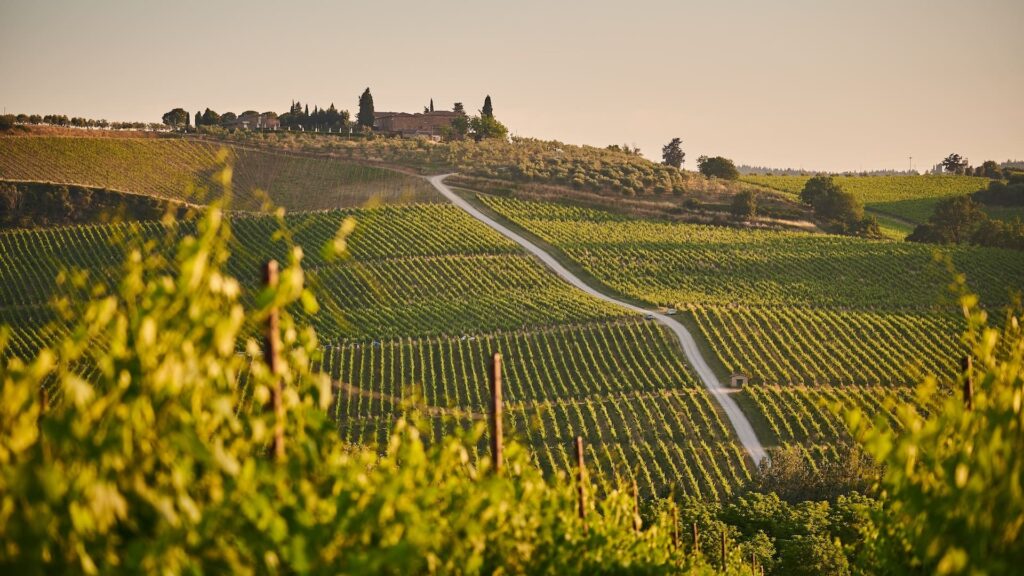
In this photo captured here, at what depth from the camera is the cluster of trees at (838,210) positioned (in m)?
81.2

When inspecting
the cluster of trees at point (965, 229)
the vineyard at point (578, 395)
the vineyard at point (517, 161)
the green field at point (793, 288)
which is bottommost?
the vineyard at point (578, 395)

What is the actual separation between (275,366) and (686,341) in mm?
44791

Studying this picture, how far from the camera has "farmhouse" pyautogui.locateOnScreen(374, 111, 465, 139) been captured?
118 m

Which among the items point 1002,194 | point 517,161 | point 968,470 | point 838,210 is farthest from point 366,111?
point 968,470

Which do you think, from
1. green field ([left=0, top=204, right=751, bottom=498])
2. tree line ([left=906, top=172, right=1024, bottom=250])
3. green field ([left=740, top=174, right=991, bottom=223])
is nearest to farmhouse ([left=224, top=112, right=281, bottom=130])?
green field ([left=0, top=204, right=751, bottom=498])

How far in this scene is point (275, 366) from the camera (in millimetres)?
6172

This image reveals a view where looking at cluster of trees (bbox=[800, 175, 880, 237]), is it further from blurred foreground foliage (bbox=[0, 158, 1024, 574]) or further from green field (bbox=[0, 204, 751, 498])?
blurred foreground foliage (bbox=[0, 158, 1024, 574])

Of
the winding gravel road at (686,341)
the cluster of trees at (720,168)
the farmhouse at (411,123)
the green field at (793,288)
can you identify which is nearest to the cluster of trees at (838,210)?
the green field at (793,288)

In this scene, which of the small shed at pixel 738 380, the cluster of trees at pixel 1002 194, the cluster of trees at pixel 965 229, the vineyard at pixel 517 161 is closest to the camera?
the small shed at pixel 738 380

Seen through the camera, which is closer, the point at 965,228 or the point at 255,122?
the point at 965,228

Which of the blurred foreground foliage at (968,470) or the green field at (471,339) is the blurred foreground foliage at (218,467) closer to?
the blurred foreground foliage at (968,470)

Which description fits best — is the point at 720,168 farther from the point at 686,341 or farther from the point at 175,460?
the point at 175,460

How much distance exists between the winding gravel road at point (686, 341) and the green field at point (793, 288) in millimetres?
977

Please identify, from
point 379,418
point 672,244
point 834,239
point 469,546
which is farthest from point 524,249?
point 469,546
